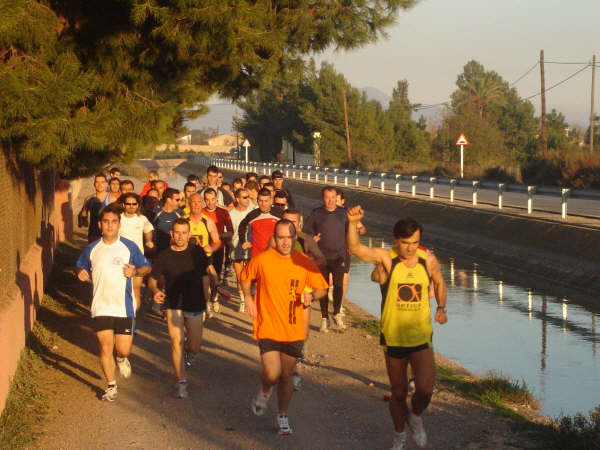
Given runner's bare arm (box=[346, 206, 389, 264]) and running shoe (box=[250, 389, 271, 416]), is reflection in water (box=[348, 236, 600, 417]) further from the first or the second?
runner's bare arm (box=[346, 206, 389, 264])

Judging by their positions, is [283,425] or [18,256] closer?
[283,425]

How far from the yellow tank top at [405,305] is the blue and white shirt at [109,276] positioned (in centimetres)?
276

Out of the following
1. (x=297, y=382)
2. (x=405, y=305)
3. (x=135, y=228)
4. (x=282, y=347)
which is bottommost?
(x=297, y=382)

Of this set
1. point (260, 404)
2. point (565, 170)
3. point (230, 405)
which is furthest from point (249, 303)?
point (565, 170)

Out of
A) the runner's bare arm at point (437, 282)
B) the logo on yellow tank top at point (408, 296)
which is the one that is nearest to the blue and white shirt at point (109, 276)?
the logo on yellow tank top at point (408, 296)

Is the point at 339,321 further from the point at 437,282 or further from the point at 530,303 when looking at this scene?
the point at 530,303

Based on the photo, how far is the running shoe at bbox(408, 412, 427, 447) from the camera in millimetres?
6813

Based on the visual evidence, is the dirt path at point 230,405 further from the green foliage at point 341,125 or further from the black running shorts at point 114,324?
the green foliage at point 341,125

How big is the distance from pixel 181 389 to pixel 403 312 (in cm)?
269

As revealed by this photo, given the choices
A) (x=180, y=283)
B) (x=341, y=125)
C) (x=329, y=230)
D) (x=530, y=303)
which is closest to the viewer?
(x=180, y=283)

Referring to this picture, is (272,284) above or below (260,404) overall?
above

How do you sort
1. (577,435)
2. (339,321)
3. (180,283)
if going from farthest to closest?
(339,321)
(180,283)
(577,435)

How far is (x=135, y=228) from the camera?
11.0 meters

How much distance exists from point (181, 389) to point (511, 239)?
52.7ft
